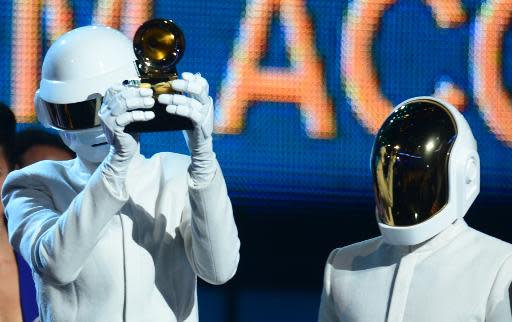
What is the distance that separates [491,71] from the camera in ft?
12.9

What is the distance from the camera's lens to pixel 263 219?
153 inches

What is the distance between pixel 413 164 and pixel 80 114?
64cm

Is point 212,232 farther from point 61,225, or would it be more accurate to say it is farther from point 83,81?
point 83,81

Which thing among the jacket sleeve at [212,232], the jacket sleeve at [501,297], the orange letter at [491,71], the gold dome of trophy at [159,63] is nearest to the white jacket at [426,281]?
the jacket sleeve at [501,297]

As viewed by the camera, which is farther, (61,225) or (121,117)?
(61,225)

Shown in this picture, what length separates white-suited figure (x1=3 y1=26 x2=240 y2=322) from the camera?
2.58m

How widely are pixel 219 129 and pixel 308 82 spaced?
28 cm

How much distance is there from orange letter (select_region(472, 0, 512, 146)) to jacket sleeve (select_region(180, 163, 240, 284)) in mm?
1462

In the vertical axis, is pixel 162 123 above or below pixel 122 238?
above

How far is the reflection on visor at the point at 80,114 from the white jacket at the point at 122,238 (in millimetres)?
108

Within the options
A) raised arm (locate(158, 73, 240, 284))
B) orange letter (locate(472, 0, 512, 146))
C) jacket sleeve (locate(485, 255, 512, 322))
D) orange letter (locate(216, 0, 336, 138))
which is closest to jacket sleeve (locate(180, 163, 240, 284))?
raised arm (locate(158, 73, 240, 284))

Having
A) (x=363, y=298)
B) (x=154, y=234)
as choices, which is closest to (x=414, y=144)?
(x=363, y=298)

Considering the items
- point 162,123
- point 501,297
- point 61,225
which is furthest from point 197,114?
point 501,297

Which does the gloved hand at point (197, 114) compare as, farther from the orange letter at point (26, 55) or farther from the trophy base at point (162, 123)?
the orange letter at point (26, 55)
